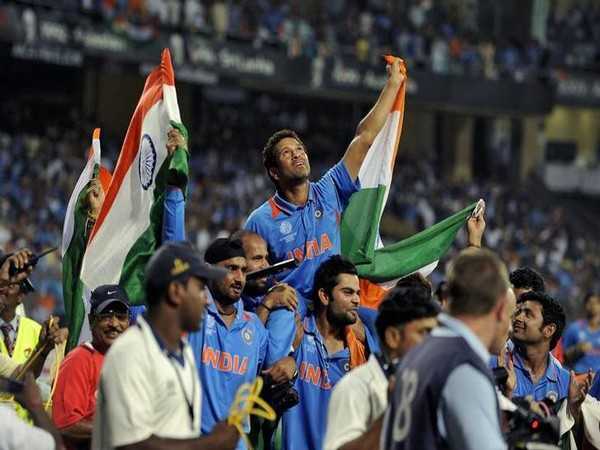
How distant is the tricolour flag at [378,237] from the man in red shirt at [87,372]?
1898 millimetres

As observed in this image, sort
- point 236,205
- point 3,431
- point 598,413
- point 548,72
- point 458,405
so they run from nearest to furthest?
point 458,405
point 3,431
point 598,413
point 236,205
point 548,72

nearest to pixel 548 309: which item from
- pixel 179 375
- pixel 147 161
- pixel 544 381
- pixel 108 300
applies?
pixel 544 381

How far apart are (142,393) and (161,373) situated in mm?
92

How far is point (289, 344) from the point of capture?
7.04m

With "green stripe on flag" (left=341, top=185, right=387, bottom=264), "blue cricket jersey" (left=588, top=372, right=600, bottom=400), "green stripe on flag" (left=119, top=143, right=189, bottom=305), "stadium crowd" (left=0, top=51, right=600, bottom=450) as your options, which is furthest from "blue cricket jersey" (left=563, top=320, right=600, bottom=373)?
"green stripe on flag" (left=119, top=143, right=189, bottom=305)

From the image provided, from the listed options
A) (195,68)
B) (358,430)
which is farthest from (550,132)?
(358,430)

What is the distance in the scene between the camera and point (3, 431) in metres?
5.08

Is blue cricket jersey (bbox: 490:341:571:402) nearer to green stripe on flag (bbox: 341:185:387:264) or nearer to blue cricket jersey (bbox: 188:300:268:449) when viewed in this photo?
green stripe on flag (bbox: 341:185:387:264)

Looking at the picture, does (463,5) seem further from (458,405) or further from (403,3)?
(458,405)

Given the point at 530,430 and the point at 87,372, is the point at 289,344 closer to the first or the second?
the point at 87,372

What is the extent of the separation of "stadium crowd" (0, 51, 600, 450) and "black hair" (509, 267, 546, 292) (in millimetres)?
10

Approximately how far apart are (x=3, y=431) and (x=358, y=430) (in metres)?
1.19

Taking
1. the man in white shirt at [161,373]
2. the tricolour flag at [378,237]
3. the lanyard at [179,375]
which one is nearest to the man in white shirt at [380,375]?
the man in white shirt at [161,373]

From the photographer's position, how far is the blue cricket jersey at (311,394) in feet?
23.7
